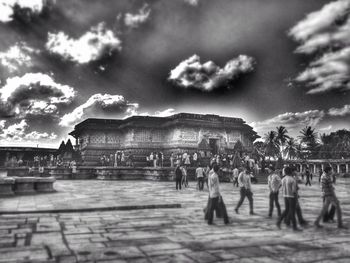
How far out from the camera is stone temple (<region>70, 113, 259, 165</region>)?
110 feet

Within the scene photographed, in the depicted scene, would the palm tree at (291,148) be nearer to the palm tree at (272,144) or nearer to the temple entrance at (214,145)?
the palm tree at (272,144)

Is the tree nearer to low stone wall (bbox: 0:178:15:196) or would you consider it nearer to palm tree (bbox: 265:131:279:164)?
palm tree (bbox: 265:131:279:164)

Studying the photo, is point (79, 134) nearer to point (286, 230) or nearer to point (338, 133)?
point (286, 230)

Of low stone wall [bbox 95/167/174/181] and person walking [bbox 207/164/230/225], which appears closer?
person walking [bbox 207/164/230/225]

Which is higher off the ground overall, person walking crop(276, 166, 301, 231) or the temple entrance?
the temple entrance

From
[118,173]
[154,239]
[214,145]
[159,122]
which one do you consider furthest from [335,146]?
[154,239]

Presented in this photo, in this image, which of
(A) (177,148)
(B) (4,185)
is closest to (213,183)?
(B) (4,185)

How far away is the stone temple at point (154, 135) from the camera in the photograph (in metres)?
33.5

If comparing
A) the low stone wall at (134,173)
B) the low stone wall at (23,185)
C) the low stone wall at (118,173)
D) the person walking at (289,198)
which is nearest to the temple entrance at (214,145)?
the low stone wall at (118,173)

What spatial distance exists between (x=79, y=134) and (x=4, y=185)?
25273mm

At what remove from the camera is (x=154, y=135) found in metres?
34.8

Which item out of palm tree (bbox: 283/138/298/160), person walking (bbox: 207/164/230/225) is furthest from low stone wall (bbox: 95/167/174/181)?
palm tree (bbox: 283/138/298/160)

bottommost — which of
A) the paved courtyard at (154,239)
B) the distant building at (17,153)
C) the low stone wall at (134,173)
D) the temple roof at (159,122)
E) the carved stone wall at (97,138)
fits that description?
the paved courtyard at (154,239)

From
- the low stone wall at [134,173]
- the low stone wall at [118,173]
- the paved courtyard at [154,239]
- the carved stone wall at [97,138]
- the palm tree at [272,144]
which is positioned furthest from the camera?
the palm tree at [272,144]
